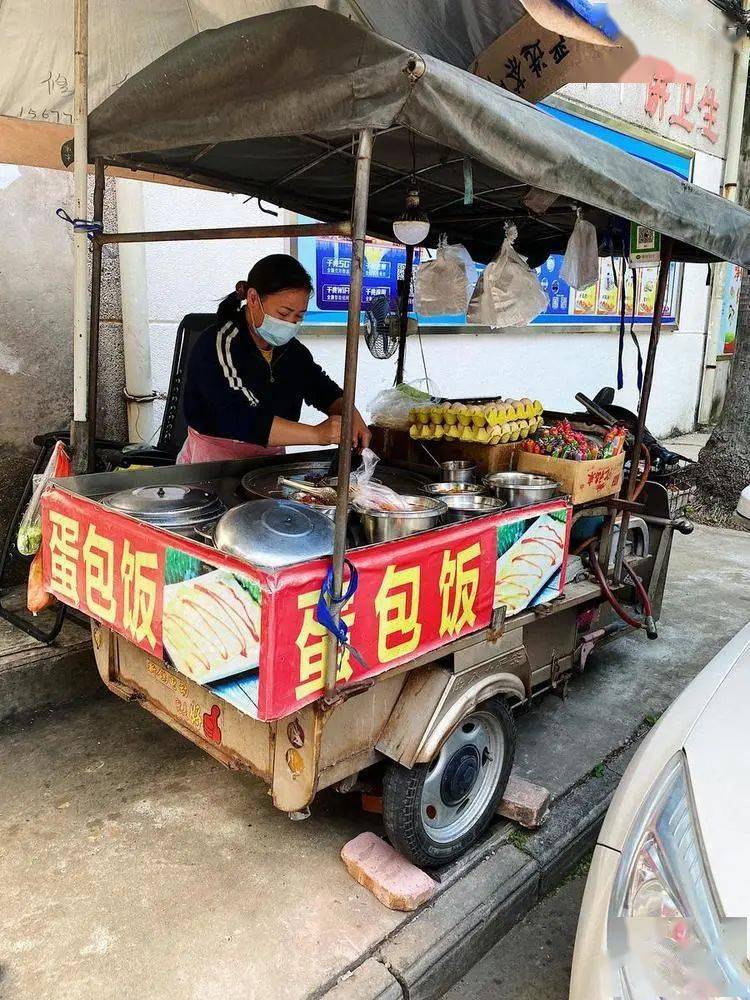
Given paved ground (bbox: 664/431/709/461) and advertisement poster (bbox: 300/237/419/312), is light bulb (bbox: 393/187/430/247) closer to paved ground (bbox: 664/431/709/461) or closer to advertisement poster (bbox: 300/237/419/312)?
advertisement poster (bbox: 300/237/419/312)

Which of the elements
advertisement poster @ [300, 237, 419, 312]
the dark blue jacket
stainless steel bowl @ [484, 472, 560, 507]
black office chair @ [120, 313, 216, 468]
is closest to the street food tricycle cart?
stainless steel bowl @ [484, 472, 560, 507]

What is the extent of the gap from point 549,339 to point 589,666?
5333mm

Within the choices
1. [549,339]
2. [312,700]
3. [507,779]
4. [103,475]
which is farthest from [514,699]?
[549,339]

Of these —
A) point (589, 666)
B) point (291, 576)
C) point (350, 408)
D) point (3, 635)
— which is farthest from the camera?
point (589, 666)

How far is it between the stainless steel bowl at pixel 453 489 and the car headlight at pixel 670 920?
1.48 meters

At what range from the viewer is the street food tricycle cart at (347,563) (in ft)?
6.28

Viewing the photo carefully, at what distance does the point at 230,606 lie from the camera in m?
2.03

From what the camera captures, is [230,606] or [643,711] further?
[643,711]

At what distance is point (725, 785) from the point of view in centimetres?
182

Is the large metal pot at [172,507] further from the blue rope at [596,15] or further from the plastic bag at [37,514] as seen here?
the blue rope at [596,15]

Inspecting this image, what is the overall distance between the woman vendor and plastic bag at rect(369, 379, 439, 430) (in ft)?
0.73

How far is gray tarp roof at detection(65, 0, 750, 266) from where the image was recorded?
70.3 inches

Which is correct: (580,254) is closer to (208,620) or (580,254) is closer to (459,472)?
(459,472)

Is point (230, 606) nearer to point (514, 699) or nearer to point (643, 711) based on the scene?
point (514, 699)
